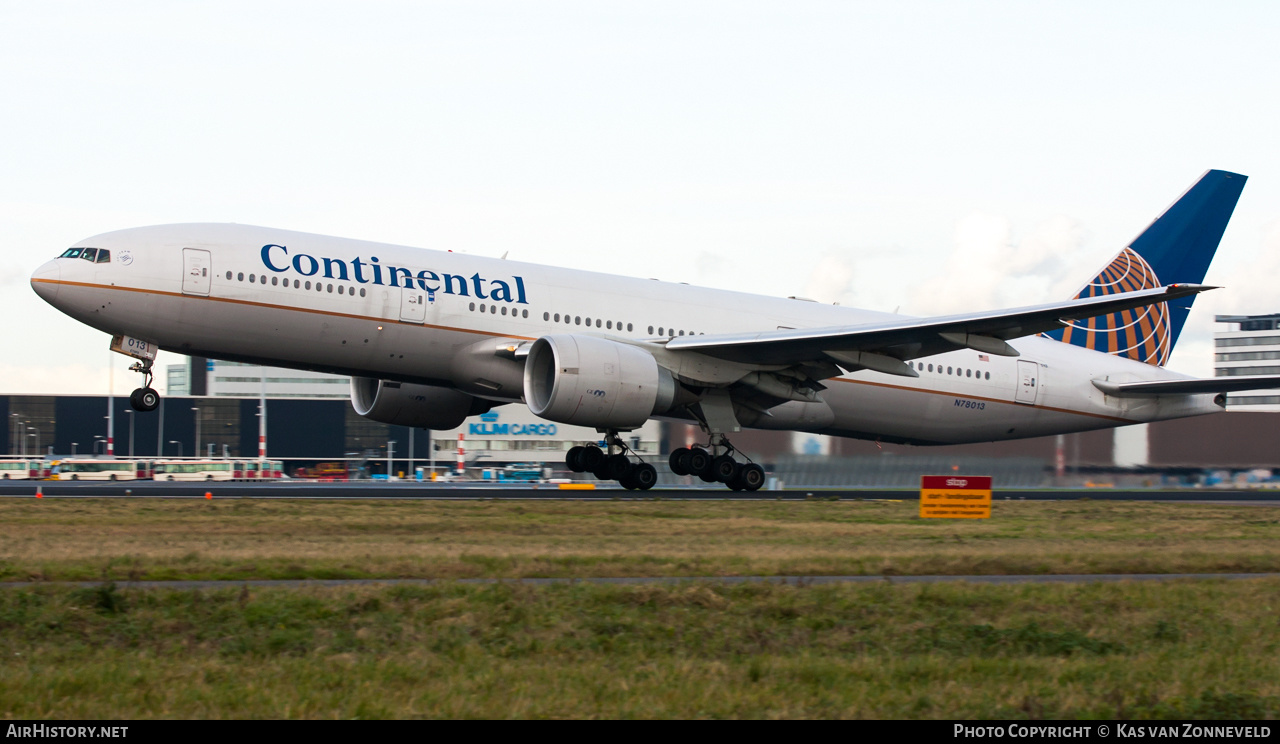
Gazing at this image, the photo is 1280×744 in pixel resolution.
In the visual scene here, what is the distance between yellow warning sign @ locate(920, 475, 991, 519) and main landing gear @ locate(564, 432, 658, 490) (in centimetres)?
764

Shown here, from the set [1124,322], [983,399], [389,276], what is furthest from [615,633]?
[1124,322]

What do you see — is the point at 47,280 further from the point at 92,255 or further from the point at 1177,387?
the point at 1177,387

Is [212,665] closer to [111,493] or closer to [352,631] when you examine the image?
[352,631]

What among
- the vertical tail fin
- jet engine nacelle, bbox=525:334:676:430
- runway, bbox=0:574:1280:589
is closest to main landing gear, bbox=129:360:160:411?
jet engine nacelle, bbox=525:334:676:430

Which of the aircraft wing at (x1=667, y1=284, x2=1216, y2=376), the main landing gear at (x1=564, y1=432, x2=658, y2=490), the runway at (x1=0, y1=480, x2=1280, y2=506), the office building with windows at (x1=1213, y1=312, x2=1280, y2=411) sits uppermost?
the office building with windows at (x1=1213, y1=312, x2=1280, y2=411)

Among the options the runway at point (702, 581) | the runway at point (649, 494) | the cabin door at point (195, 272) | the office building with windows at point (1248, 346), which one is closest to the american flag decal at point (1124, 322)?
the runway at point (649, 494)

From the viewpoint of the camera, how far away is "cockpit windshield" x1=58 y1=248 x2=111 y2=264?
2473 centimetres

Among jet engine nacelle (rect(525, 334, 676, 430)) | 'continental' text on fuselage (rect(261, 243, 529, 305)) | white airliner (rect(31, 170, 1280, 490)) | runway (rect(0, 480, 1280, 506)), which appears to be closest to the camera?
white airliner (rect(31, 170, 1280, 490))

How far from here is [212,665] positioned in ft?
29.3

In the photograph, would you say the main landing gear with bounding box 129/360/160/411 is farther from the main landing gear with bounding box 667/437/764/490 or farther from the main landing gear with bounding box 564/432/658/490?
the main landing gear with bounding box 667/437/764/490

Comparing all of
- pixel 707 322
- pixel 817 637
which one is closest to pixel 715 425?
pixel 707 322

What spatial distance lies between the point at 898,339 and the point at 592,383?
6.99 metres

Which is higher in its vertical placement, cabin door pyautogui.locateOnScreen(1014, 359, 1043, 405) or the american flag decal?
the american flag decal

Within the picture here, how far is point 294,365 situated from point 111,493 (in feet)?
21.3
